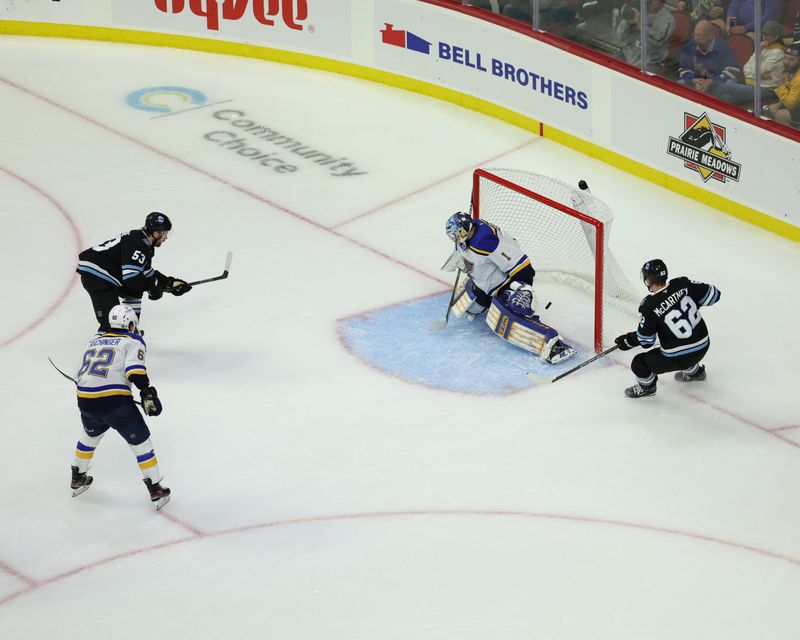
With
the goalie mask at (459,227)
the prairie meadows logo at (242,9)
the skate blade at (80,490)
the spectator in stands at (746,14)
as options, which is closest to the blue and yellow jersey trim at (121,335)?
the skate blade at (80,490)

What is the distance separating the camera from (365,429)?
759 centimetres

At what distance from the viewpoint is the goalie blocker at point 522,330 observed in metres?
8.11

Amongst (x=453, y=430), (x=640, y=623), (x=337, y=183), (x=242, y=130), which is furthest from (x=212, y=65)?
(x=640, y=623)

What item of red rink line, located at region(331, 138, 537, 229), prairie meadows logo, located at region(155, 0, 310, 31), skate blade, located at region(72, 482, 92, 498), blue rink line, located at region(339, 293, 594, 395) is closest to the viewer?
skate blade, located at region(72, 482, 92, 498)

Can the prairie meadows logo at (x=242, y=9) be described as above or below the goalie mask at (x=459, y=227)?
above

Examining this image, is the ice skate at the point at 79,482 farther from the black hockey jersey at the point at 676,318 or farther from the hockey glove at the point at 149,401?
the black hockey jersey at the point at 676,318

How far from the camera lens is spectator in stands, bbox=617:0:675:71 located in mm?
9727

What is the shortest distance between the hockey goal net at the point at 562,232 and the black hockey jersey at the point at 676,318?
70 centimetres

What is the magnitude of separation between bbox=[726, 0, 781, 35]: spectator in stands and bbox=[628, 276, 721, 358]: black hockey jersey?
2.41 m

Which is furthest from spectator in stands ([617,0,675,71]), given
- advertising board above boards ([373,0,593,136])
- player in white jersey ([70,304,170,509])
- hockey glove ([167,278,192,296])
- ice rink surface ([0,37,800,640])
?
player in white jersey ([70,304,170,509])

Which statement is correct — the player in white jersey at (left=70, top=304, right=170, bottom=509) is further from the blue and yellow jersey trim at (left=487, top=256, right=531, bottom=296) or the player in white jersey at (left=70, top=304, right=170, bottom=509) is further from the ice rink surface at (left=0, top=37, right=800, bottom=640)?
the blue and yellow jersey trim at (left=487, top=256, right=531, bottom=296)

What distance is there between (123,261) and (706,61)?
13.4ft

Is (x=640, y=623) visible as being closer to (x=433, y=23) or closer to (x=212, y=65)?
(x=433, y=23)

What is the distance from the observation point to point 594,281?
8.62 m
